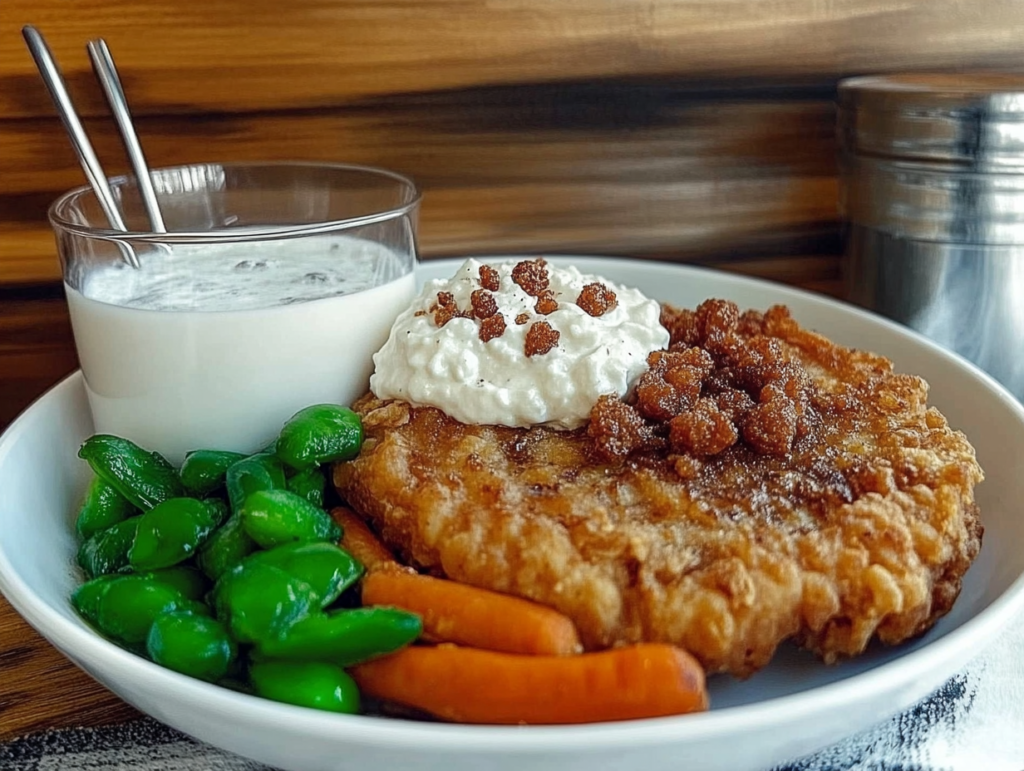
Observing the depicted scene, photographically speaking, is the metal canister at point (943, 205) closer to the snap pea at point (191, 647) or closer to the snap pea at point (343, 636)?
the snap pea at point (343, 636)

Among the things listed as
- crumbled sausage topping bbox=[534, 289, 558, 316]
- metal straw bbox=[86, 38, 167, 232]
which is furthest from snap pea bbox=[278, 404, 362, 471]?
metal straw bbox=[86, 38, 167, 232]

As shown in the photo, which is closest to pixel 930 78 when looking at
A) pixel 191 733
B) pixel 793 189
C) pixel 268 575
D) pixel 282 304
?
pixel 793 189

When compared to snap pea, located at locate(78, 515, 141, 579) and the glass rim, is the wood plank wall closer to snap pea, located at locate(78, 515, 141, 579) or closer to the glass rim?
the glass rim

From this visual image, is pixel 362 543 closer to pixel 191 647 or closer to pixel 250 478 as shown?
pixel 250 478

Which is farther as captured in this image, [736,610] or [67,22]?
[67,22]

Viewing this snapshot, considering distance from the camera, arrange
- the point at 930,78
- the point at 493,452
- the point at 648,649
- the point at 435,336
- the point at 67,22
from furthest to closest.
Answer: the point at 930,78
the point at 67,22
the point at 435,336
the point at 493,452
the point at 648,649

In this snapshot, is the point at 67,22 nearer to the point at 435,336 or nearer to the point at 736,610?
the point at 435,336

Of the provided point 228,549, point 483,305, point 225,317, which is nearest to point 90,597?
point 228,549
